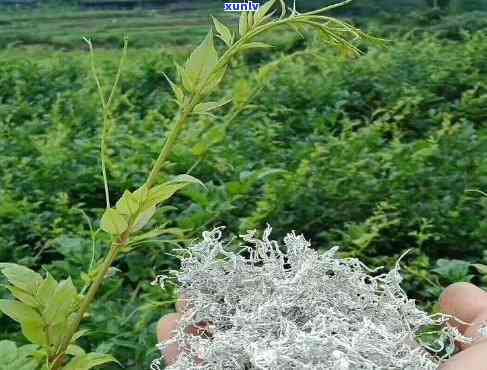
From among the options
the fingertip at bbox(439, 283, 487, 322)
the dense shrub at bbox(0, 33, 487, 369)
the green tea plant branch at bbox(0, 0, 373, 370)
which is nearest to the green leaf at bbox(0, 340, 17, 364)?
the green tea plant branch at bbox(0, 0, 373, 370)

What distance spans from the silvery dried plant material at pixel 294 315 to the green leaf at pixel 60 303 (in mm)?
100

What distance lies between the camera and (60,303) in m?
0.83

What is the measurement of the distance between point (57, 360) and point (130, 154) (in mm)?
1662

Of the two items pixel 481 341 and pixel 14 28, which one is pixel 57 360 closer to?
pixel 481 341

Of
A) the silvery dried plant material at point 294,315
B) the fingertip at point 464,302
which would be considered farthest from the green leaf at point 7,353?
the fingertip at point 464,302

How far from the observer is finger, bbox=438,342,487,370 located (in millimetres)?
687

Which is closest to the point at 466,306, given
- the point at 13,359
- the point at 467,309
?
the point at 467,309

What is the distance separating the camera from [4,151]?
270cm

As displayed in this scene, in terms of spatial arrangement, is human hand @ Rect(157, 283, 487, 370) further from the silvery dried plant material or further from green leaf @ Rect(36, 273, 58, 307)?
green leaf @ Rect(36, 273, 58, 307)

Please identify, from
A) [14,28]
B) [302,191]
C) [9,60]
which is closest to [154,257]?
[302,191]

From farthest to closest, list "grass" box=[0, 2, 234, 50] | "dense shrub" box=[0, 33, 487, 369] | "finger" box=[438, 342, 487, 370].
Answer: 1. "grass" box=[0, 2, 234, 50]
2. "dense shrub" box=[0, 33, 487, 369]
3. "finger" box=[438, 342, 487, 370]

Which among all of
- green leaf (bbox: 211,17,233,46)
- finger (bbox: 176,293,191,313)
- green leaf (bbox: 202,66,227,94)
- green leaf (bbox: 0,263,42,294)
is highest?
green leaf (bbox: 211,17,233,46)

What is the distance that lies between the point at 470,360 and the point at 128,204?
13.1 inches

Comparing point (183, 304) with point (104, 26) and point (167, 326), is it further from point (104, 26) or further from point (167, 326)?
point (104, 26)
